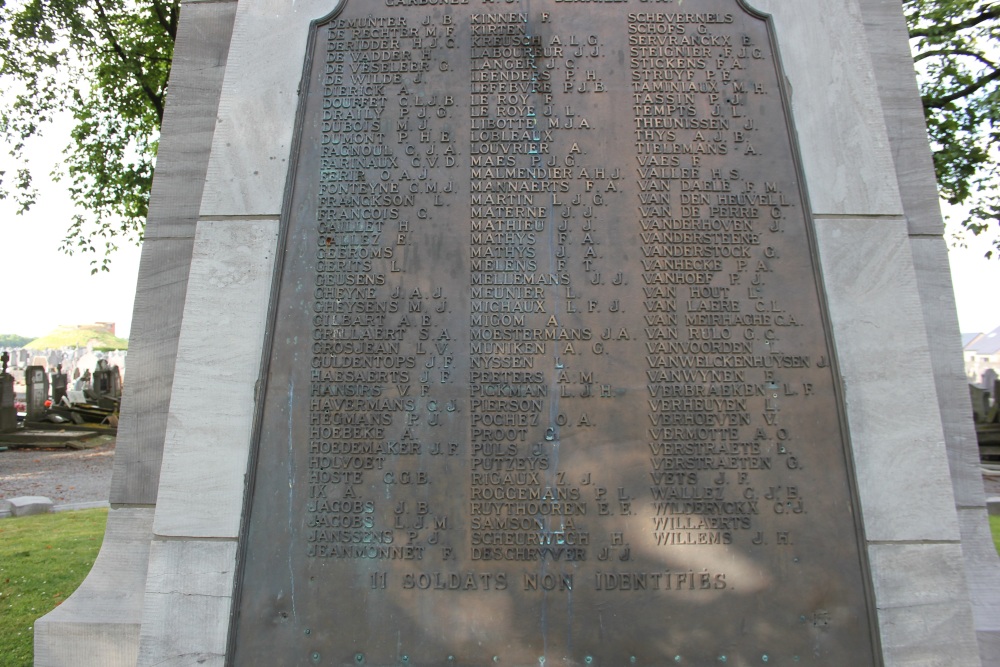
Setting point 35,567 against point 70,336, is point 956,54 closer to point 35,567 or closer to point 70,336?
point 35,567

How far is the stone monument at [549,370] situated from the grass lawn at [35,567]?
2210 millimetres

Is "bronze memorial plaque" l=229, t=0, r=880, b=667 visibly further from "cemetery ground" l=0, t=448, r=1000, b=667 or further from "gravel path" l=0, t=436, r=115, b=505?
"gravel path" l=0, t=436, r=115, b=505

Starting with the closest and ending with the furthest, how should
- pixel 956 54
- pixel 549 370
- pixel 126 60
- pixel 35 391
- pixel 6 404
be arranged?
pixel 549 370 → pixel 956 54 → pixel 126 60 → pixel 6 404 → pixel 35 391

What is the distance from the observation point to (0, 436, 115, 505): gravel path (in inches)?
608

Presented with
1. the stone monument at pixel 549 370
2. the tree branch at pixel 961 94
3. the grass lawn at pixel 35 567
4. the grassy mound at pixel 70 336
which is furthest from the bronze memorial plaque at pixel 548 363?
the grassy mound at pixel 70 336

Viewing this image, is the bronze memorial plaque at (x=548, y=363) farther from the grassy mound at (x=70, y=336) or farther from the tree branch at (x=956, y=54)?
the grassy mound at (x=70, y=336)

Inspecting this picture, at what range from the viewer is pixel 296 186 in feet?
15.9

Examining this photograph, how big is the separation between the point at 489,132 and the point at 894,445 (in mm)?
3457

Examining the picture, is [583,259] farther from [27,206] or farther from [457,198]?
[27,206]

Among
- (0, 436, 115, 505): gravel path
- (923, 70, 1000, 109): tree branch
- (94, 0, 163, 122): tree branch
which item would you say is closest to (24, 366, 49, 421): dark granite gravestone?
(0, 436, 115, 505): gravel path

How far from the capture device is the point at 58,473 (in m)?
18.5

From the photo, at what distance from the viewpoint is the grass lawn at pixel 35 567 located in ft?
21.3

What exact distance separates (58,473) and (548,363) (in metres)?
19.1

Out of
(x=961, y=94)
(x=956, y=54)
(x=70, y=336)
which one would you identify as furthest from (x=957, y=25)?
(x=70, y=336)
